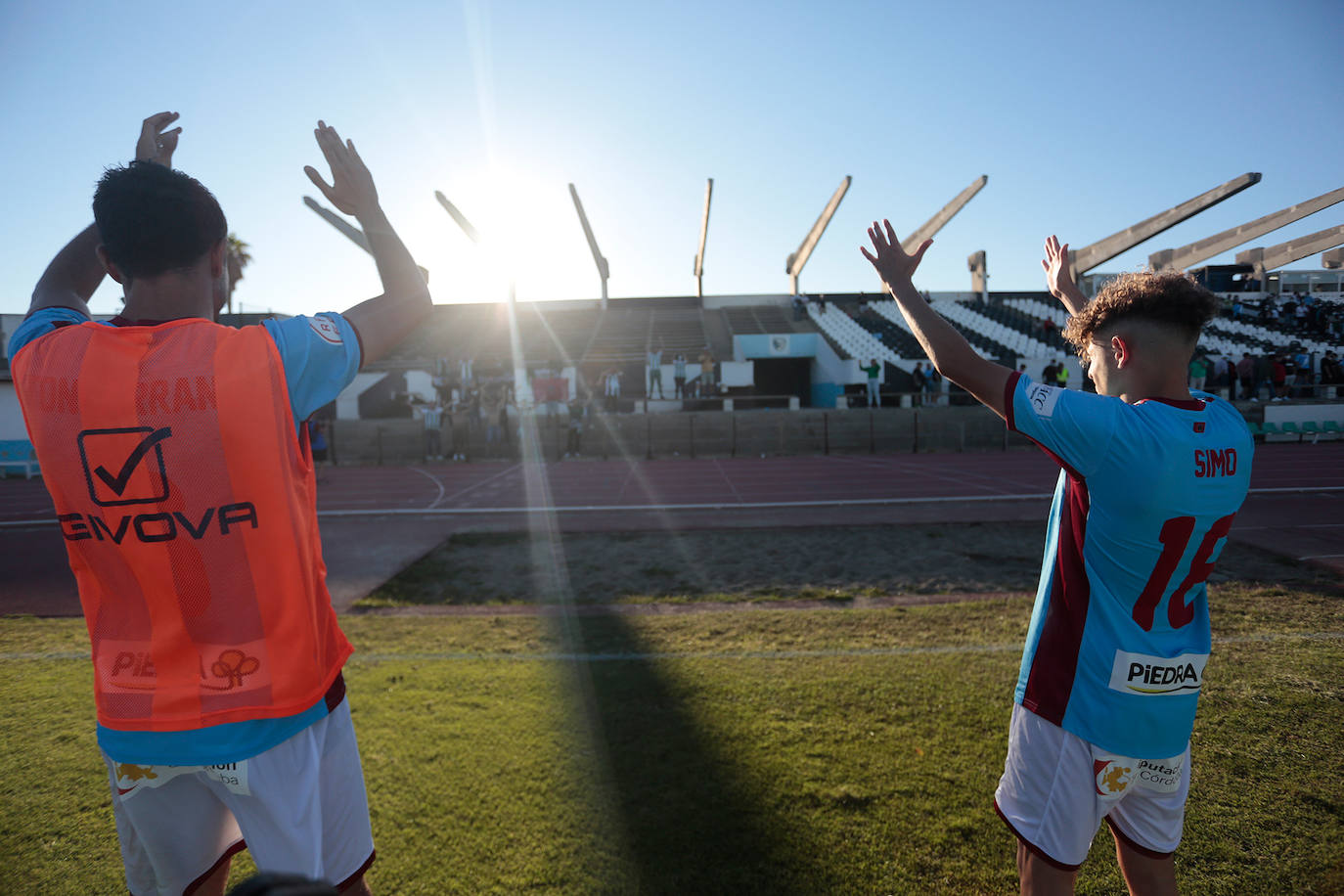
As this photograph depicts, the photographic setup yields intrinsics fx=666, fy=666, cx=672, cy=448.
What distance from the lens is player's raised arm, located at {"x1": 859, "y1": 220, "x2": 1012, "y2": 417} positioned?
68.5 inches

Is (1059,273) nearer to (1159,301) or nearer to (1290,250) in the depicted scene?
(1159,301)

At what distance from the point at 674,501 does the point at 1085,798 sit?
35.7ft

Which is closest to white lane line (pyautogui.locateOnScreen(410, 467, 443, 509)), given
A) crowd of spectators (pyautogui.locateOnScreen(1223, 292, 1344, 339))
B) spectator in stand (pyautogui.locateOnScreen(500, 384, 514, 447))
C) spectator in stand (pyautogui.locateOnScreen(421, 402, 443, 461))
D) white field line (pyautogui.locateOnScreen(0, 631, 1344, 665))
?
spectator in stand (pyautogui.locateOnScreen(421, 402, 443, 461))

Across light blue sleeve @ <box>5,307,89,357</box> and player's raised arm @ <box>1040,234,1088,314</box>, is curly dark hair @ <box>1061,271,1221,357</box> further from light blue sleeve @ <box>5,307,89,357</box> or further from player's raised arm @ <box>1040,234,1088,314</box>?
light blue sleeve @ <box>5,307,89,357</box>

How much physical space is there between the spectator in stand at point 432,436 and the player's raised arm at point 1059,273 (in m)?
20.1

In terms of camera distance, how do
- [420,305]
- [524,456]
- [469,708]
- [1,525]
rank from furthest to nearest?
[524,456] → [1,525] → [469,708] → [420,305]

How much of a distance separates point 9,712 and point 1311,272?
47469 mm

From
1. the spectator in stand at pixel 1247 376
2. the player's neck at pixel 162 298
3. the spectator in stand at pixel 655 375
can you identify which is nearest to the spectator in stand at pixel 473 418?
the spectator in stand at pixel 655 375

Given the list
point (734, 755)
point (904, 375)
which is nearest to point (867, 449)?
point (904, 375)

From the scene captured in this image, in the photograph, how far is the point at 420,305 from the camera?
168cm

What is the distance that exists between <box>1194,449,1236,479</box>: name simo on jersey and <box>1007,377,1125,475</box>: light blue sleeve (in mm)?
216

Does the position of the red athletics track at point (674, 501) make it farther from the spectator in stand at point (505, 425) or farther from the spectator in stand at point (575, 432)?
the spectator in stand at point (505, 425)

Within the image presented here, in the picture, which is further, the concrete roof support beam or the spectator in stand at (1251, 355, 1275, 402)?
the concrete roof support beam

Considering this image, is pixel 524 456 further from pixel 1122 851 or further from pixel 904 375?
pixel 1122 851
